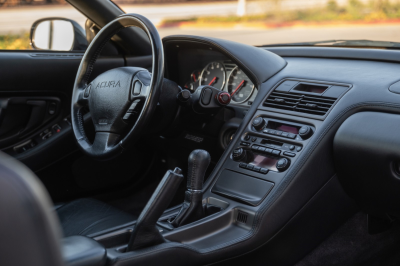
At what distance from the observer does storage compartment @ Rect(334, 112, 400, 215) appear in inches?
56.7

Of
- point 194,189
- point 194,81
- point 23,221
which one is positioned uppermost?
point 23,221

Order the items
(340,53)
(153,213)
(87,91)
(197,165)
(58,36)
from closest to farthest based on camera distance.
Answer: (153,213)
(197,165)
(87,91)
(340,53)
(58,36)

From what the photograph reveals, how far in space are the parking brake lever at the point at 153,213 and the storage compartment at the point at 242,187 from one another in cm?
37

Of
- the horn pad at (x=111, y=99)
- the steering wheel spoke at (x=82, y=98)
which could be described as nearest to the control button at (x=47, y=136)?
the steering wheel spoke at (x=82, y=98)

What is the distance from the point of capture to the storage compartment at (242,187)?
154 cm

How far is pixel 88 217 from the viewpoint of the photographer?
1755mm

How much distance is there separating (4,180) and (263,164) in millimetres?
1256

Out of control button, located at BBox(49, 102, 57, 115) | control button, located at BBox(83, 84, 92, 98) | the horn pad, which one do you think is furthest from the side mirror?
the horn pad

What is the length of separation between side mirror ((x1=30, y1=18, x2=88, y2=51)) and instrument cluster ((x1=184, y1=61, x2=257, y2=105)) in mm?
655

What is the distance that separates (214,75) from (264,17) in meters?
12.9

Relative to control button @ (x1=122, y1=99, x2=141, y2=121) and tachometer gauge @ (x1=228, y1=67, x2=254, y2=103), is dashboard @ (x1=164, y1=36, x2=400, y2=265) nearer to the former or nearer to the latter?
tachometer gauge @ (x1=228, y1=67, x2=254, y2=103)

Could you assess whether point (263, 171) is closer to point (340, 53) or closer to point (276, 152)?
point (276, 152)

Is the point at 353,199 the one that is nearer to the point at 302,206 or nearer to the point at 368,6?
the point at 302,206

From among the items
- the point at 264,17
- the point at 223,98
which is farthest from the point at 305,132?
the point at 264,17
